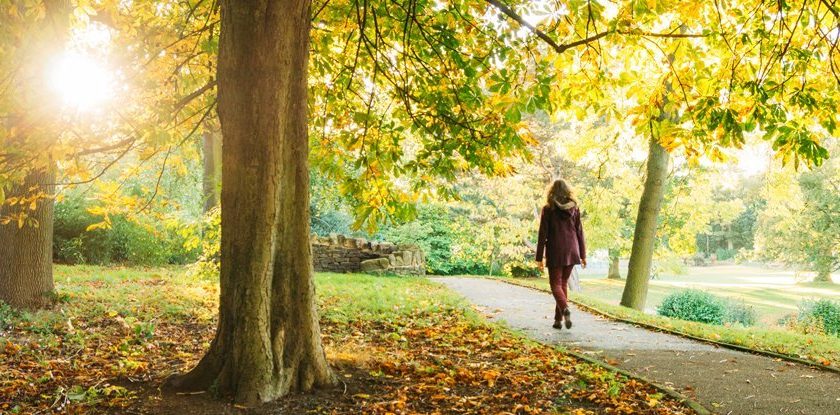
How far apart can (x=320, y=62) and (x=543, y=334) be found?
175 inches

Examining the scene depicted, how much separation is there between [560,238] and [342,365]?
3.67 m

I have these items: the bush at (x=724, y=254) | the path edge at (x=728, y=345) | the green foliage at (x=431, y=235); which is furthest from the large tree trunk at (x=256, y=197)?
the bush at (x=724, y=254)

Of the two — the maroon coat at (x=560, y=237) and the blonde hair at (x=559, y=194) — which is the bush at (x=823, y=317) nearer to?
the maroon coat at (x=560, y=237)

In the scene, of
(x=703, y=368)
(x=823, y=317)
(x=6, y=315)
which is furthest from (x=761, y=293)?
(x=6, y=315)

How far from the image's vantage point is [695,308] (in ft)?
48.7

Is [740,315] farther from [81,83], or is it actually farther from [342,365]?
[81,83]

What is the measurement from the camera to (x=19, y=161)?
14.9 ft

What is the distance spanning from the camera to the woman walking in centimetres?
752

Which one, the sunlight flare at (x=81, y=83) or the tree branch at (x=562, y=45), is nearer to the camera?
the tree branch at (x=562, y=45)

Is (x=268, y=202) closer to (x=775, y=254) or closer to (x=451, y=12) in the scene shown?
(x=451, y=12)

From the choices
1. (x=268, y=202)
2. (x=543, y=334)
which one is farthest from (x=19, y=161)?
(x=543, y=334)

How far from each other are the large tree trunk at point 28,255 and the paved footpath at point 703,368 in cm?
665

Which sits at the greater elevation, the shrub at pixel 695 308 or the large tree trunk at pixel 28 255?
the large tree trunk at pixel 28 255

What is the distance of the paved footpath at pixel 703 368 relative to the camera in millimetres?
4566
